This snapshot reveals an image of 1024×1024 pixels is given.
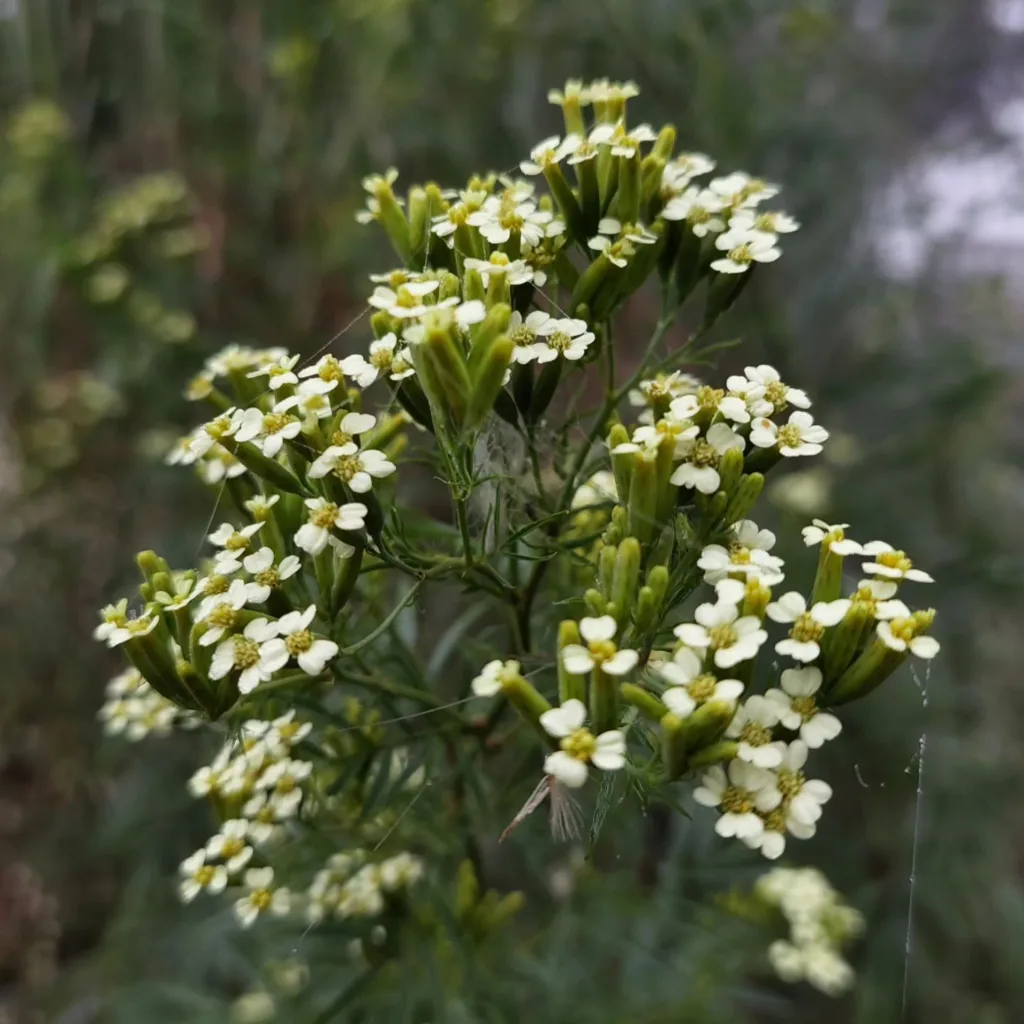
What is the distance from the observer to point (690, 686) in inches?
14.5

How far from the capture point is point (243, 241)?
1524 millimetres

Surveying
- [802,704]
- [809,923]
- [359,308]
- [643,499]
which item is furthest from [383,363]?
[359,308]

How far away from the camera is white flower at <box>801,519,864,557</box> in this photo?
1.31 feet

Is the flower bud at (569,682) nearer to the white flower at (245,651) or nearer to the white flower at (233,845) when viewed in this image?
the white flower at (245,651)

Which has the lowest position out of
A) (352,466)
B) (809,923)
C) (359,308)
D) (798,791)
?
(809,923)

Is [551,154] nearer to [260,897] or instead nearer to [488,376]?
[488,376]

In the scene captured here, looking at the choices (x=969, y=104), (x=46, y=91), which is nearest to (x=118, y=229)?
(x=46, y=91)

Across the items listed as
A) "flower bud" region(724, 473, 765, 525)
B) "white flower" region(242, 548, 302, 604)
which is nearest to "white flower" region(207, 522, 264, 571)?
"white flower" region(242, 548, 302, 604)

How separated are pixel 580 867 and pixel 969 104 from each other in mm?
1369

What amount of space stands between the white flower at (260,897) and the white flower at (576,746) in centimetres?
24

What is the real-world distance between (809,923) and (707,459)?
0.58m

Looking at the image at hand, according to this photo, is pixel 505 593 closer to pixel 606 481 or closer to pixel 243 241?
pixel 606 481

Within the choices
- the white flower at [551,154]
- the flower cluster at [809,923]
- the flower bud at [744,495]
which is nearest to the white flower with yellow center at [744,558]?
the flower bud at [744,495]

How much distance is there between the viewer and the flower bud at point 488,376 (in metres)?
0.38
